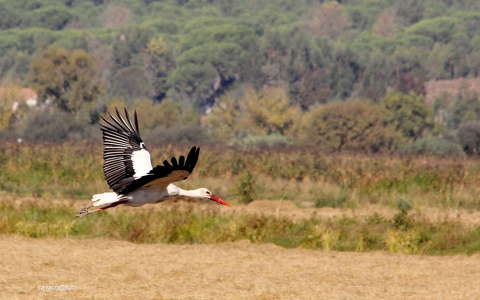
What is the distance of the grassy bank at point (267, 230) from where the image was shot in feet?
64.7

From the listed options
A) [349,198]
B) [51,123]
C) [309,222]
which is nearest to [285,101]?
[51,123]

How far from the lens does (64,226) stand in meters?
20.4

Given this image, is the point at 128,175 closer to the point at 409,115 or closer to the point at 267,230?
the point at 267,230

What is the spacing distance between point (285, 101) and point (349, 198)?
5649cm

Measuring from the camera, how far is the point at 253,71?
381 ft

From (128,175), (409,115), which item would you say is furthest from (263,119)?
(128,175)

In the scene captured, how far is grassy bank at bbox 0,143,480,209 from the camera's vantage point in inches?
→ 1097

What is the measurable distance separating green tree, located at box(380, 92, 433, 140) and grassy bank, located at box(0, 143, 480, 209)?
3941 cm

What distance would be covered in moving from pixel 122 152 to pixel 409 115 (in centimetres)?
6483

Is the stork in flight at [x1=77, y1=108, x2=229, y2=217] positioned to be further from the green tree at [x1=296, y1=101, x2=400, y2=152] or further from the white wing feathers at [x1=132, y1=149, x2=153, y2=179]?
the green tree at [x1=296, y1=101, x2=400, y2=152]

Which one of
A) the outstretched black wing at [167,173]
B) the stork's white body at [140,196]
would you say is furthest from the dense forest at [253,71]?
the outstretched black wing at [167,173]

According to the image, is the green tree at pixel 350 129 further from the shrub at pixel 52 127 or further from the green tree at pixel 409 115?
the shrub at pixel 52 127

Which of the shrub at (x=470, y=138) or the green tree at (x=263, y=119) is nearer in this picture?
the shrub at (x=470, y=138)

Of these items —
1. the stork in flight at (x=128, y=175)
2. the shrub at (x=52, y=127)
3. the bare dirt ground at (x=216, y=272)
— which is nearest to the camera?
the stork in flight at (x=128, y=175)
